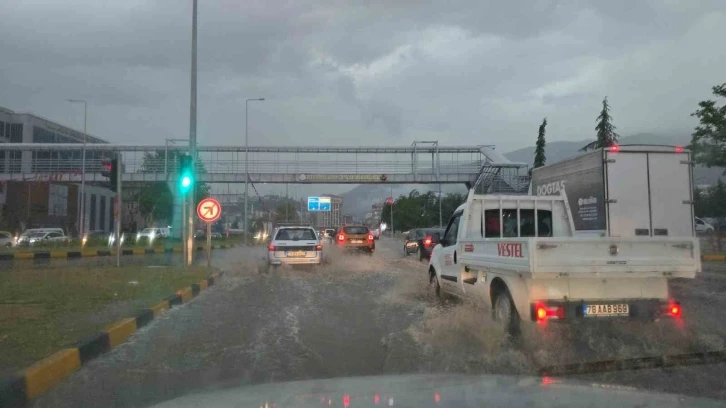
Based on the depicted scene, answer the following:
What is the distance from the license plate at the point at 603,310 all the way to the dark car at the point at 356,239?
22494 mm

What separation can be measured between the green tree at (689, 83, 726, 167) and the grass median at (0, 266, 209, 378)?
66.7 ft

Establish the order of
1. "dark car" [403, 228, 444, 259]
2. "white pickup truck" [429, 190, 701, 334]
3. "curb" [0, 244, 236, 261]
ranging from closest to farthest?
1. "white pickup truck" [429, 190, 701, 334]
2. "dark car" [403, 228, 444, 259]
3. "curb" [0, 244, 236, 261]

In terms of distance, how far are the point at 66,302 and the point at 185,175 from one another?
735 centimetres

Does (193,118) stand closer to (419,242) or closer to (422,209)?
(419,242)

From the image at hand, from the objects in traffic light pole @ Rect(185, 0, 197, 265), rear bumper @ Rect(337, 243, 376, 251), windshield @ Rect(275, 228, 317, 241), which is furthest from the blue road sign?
traffic light pole @ Rect(185, 0, 197, 265)

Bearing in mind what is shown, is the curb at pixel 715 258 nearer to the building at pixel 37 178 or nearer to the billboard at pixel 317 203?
the billboard at pixel 317 203

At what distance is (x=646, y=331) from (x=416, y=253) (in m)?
23.4

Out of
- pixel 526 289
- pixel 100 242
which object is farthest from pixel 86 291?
pixel 100 242

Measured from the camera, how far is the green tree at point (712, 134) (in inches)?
969

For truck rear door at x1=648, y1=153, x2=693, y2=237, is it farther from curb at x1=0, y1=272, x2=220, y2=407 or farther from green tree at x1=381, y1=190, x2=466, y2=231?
green tree at x1=381, y1=190, x2=466, y2=231

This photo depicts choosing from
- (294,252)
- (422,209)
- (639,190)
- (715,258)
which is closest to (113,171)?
(294,252)

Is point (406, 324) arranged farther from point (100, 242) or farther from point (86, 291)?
point (100, 242)

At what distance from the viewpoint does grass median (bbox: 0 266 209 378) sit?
6.98 m

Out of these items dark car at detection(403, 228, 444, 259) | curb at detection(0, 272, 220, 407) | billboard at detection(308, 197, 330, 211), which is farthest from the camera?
billboard at detection(308, 197, 330, 211)
